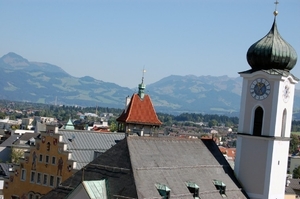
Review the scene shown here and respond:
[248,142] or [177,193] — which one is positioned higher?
[248,142]

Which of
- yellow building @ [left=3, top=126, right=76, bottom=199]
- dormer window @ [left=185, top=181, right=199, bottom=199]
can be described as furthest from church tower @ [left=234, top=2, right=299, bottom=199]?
yellow building @ [left=3, top=126, right=76, bottom=199]

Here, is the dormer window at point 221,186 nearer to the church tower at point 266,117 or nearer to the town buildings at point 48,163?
the church tower at point 266,117

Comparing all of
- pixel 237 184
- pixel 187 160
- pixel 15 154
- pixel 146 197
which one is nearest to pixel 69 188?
pixel 146 197

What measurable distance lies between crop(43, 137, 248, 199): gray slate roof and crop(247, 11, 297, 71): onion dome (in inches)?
294

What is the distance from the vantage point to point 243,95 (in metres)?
49.8

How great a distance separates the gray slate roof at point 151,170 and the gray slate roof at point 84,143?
44.3 ft

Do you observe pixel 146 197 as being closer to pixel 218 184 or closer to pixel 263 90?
pixel 218 184

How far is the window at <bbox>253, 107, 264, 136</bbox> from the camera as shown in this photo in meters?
48.7

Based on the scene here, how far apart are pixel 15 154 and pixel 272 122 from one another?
78743 millimetres

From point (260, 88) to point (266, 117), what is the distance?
204cm

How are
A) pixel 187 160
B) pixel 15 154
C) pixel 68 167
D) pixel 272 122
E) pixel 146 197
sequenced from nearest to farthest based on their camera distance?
1. pixel 146 197
2. pixel 187 160
3. pixel 272 122
4. pixel 68 167
5. pixel 15 154

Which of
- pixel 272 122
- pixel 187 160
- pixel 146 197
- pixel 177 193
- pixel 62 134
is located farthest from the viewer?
pixel 62 134

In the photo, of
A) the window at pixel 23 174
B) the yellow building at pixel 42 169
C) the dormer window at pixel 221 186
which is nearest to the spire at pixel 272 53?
the dormer window at pixel 221 186

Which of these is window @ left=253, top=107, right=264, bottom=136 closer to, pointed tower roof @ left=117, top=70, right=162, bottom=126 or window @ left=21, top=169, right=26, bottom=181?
window @ left=21, top=169, right=26, bottom=181
